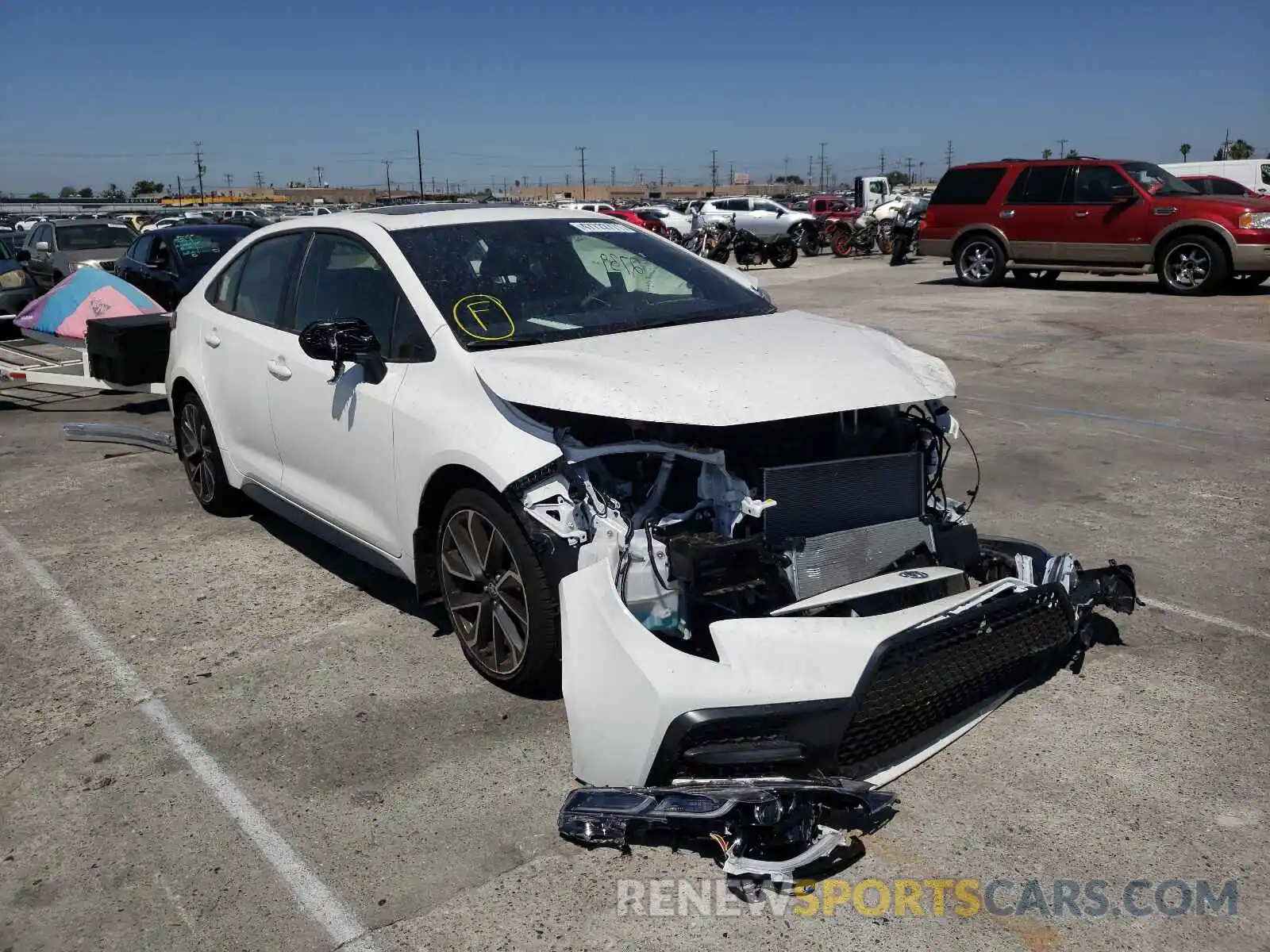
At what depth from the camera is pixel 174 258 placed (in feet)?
41.9

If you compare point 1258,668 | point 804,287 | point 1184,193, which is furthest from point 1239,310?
point 1258,668

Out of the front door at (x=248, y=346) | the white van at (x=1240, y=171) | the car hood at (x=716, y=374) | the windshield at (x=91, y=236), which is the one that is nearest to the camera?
the car hood at (x=716, y=374)

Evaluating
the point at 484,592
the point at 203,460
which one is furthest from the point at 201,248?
the point at 484,592

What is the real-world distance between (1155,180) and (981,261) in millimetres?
3095

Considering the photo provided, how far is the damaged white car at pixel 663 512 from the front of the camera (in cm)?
297

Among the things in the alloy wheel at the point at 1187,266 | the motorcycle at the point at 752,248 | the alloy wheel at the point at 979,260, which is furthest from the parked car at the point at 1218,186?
the motorcycle at the point at 752,248

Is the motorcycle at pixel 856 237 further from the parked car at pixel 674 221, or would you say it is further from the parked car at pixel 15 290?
the parked car at pixel 15 290

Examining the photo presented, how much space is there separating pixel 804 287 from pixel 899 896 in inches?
757

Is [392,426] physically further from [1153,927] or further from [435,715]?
[1153,927]

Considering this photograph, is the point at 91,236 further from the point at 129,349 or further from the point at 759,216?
the point at 759,216

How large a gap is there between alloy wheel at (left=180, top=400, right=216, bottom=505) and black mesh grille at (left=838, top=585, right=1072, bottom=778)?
4.15 meters

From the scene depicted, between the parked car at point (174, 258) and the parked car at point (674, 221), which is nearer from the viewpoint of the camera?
the parked car at point (174, 258)
